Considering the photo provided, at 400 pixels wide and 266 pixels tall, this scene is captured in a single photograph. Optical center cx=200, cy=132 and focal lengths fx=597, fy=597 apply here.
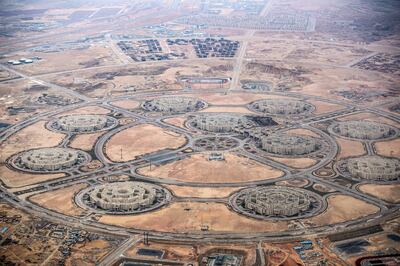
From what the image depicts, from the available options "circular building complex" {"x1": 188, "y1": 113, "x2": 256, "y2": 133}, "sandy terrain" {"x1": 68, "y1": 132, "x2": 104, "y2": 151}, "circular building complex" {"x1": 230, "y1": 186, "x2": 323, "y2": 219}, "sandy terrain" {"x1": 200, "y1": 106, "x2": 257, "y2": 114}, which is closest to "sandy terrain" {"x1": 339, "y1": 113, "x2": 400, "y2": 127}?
"sandy terrain" {"x1": 200, "y1": 106, "x2": 257, "y2": 114}

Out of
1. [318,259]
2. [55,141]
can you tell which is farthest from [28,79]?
[318,259]

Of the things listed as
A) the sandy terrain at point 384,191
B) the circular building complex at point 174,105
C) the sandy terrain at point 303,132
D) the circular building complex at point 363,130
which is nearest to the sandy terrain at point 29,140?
the circular building complex at point 174,105

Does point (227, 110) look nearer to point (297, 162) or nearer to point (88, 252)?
point (297, 162)

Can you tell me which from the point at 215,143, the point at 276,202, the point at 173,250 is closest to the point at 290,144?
the point at 215,143

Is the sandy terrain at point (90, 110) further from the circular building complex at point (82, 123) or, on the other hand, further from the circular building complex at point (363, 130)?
the circular building complex at point (363, 130)

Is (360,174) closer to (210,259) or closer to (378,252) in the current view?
(378,252)

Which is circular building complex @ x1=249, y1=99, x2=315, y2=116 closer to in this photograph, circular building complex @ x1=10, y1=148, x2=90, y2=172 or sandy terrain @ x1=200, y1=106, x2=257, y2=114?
sandy terrain @ x1=200, y1=106, x2=257, y2=114
